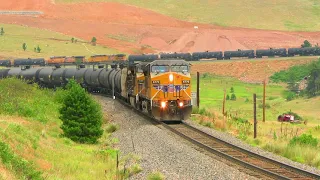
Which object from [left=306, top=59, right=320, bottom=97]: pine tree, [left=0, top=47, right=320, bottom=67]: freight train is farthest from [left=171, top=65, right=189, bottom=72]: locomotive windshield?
[left=0, top=47, right=320, bottom=67]: freight train

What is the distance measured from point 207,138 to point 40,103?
16429mm

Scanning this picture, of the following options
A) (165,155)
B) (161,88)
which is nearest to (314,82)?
(161,88)

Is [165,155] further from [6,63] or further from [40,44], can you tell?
[40,44]

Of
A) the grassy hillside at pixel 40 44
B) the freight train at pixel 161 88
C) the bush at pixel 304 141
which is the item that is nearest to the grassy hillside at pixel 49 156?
the freight train at pixel 161 88

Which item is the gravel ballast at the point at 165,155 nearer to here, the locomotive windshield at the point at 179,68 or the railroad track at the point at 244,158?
the railroad track at the point at 244,158

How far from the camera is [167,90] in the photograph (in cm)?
3086

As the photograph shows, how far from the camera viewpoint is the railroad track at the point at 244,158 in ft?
56.4

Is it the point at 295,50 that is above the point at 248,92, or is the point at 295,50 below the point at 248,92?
above

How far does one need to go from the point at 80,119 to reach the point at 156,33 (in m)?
150

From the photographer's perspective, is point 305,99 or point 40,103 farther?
point 305,99

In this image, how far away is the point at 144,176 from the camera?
16531mm

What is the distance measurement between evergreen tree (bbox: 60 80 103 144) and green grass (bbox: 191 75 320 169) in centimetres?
730

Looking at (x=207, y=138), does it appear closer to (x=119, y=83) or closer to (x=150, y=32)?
(x=119, y=83)

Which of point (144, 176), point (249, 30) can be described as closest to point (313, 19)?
point (249, 30)
